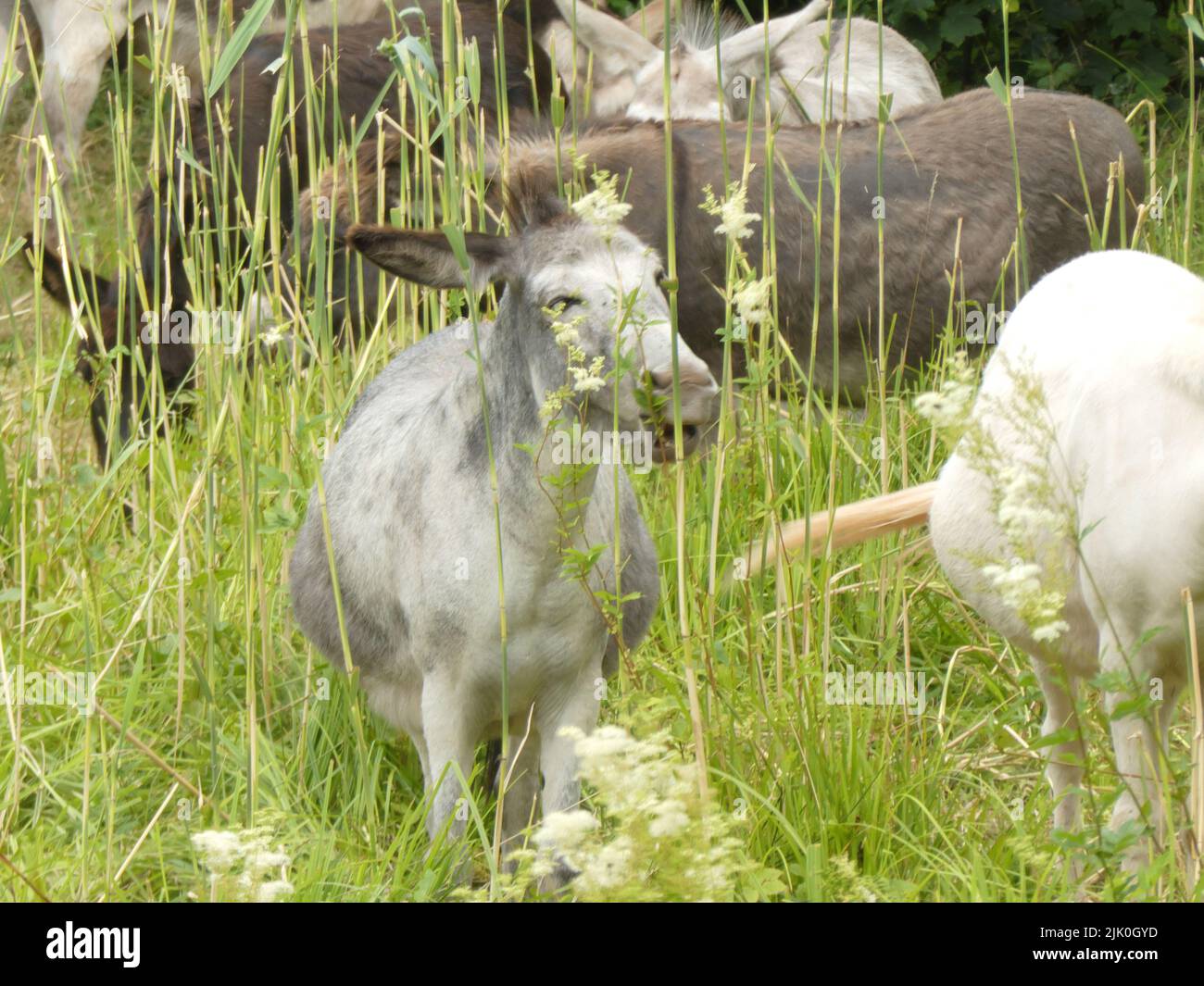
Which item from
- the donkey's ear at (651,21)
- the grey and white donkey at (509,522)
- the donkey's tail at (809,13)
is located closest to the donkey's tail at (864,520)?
the grey and white donkey at (509,522)

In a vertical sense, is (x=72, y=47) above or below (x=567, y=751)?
above

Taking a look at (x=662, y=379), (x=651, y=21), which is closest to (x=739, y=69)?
(x=651, y=21)

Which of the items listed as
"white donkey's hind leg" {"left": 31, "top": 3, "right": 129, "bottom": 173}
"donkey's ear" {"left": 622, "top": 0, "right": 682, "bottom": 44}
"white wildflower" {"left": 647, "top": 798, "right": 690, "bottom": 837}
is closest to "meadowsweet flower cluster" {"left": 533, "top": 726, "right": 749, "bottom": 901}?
"white wildflower" {"left": 647, "top": 798, "right": 690, "bottom": 837}

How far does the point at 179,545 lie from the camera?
3.36 meters

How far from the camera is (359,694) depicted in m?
3.28

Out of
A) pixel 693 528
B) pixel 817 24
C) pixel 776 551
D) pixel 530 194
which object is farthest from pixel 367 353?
pixel 817 24

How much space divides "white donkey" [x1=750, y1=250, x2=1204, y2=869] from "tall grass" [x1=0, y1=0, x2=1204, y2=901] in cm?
10

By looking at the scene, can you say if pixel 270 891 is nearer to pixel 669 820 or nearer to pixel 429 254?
pixel 669 820

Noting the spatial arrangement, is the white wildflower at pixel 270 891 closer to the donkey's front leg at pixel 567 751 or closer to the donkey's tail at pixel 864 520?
the donkey's front leg at pixel 567 751

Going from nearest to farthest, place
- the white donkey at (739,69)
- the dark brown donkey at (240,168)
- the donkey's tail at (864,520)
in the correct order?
the donkey's tail at (864,520), the dark brown donkey at (240,168), the white donkey at (739,69)

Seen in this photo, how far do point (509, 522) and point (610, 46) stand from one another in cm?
448

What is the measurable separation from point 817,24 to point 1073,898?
5.59 m

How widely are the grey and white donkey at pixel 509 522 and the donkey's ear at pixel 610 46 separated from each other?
407 cm

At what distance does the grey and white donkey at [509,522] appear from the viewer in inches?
109
